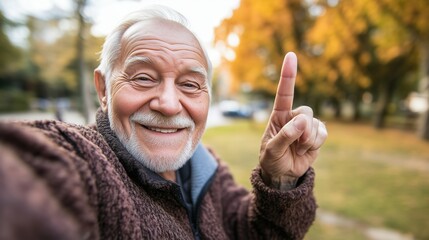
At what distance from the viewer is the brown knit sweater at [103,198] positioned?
56 cm

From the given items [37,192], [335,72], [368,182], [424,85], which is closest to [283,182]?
[37,192]

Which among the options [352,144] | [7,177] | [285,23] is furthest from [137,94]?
[285,23]

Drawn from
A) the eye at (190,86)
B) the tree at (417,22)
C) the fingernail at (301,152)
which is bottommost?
the fingernail at (301,152)

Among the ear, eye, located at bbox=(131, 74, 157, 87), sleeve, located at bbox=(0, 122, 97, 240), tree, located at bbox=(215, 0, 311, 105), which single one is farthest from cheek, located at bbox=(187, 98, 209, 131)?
tree, located at bbox=(215, 0, 311, 105)

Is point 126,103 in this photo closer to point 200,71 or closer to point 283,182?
point 200,71

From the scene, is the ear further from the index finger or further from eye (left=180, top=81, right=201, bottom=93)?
the index finger

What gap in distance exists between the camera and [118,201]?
3.16 ft

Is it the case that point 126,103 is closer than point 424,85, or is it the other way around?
point 126,103

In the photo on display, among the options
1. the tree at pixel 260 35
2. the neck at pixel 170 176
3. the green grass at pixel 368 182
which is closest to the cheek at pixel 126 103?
the neck at pixel 170 176

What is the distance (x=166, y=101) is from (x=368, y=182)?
6.38m

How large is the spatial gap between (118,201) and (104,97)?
738mm

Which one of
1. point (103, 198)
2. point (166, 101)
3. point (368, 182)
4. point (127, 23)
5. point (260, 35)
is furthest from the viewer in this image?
point (260, 35)

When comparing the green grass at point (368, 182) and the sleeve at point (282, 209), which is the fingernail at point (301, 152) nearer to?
the sleeve at point (282, 209)

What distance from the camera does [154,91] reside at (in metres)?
1.36
